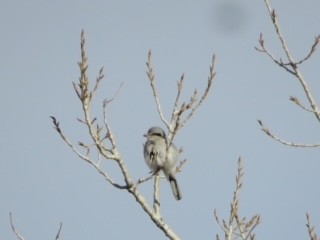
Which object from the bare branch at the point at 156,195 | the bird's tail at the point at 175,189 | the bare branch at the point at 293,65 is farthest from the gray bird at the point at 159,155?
the bare branch at the point at 293,65

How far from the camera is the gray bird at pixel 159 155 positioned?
7370 millimetres

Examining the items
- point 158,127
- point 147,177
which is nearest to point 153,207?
point 147,177

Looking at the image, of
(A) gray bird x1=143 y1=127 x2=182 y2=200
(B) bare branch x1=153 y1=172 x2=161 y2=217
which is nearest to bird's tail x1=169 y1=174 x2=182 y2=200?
(A) gray bird x1=143 y1=127 x2=182 y2=200

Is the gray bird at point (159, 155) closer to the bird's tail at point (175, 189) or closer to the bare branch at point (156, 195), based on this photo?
the bird's tail at point (175, 189)

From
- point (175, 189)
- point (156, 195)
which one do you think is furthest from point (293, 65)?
point (175, 189)

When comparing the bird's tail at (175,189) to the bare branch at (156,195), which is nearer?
the bare branch at (156,195)

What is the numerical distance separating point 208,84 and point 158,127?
3.71m

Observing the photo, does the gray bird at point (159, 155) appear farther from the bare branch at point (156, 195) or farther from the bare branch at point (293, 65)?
the bare branch at point (293, 65)

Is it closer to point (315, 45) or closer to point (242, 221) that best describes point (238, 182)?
point (242, 221)

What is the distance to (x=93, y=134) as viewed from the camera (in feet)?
16.8

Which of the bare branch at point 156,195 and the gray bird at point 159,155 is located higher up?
the gray bird at point 159,155

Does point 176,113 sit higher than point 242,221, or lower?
higher

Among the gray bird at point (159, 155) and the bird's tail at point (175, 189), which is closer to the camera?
the gray bird at point (159, 155)

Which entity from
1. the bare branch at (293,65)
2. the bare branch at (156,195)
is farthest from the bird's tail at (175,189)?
the bare branch at (293,65)
